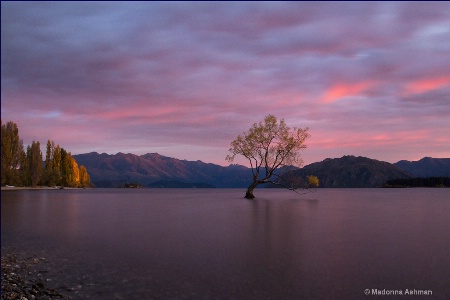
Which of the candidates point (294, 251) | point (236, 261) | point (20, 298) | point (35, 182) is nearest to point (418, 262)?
point (294, 251)

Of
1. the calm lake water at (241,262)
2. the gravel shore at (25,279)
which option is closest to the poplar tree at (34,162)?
the calm lake water at (241,262)

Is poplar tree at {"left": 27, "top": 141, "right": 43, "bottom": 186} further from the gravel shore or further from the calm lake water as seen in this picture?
the gravel shore

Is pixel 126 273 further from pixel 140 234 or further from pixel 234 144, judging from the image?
pixel 234 144

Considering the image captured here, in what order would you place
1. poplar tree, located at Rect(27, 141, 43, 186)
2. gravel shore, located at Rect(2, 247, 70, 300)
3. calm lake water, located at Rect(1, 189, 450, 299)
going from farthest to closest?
poplar tree, located at Rect(27, 141, 43, 186), calm lake water, located at Rect(1, 189, 450, 299), gravel shore, located at Rect(2, 247, 70, 300)

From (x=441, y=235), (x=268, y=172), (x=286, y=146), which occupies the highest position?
(x=286, y=146)

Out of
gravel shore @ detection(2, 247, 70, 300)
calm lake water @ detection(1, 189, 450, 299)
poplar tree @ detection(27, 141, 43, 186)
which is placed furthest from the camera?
poplar tree @ detection(27, 141, 43, 186)

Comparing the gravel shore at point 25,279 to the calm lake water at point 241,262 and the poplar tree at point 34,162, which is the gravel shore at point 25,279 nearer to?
the calm lake water at point 241,262

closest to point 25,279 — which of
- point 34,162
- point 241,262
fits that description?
point 241,262

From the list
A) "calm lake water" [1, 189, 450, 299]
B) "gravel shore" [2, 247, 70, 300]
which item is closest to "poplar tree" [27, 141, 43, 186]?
"calm lake water" [1, 189, 450, 299]

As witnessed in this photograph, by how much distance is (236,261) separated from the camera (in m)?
18.4

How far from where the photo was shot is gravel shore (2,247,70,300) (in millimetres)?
13117

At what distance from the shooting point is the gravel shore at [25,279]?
1312cm

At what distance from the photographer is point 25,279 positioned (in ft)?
50.0

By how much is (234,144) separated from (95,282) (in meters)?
71.4
